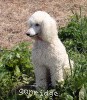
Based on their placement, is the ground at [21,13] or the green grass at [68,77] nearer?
the green grass at [68,77]

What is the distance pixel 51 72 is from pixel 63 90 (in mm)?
247

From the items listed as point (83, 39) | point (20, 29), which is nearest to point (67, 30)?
point (83, 39)

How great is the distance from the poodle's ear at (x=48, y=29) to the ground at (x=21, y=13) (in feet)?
5.79

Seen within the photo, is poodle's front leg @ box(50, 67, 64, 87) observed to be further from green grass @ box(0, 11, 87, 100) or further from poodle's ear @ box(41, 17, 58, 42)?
poodle's ear @ box(41, 17, 58, 42)

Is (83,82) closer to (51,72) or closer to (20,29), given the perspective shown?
(51,72)

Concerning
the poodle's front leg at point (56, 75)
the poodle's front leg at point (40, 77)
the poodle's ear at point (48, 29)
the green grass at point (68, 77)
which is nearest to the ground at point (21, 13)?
the green grass at point (68, 77)

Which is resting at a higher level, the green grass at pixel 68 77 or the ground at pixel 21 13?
the ground at pixel 21 13

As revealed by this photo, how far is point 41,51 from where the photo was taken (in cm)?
398

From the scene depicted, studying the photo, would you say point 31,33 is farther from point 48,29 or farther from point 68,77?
point 68,77

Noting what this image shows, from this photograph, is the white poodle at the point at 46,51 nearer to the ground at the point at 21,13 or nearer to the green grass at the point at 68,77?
the green grass at the point at 68,77

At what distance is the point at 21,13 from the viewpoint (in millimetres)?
6402

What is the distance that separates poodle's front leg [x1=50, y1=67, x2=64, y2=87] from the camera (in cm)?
404

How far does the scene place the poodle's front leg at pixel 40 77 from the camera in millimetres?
4105

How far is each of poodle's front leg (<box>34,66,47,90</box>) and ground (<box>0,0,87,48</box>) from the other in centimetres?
144
